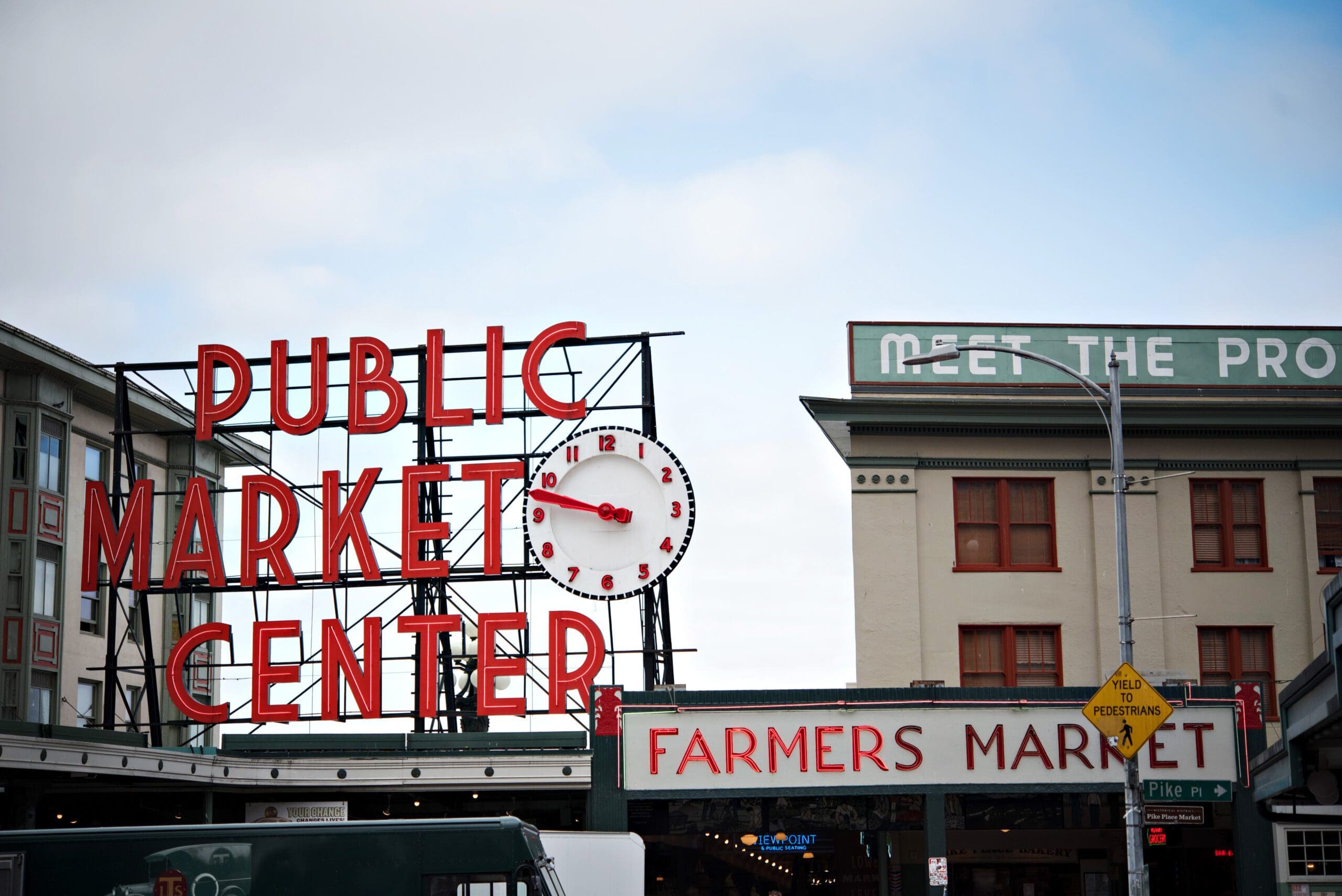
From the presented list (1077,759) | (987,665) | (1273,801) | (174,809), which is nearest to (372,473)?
(174,809)

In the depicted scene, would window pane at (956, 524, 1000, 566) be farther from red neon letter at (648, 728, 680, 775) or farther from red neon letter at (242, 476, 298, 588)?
red neon letter at (242, 476, 298, 588)

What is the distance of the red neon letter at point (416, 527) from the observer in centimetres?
3612

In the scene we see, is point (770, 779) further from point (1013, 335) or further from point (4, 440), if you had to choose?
point (4, 440)

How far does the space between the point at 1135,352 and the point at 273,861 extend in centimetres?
2306

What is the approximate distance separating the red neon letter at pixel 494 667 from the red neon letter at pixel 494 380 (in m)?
4.95

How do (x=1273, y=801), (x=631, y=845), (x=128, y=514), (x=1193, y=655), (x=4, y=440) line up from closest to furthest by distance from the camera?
(x=631, y=845)
(x=1273, y=801)
(x=1193, y=655)
(x=128, y=514)
(x=4, y=440)

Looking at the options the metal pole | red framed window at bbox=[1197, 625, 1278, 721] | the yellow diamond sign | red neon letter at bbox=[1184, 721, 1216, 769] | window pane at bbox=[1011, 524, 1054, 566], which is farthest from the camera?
window pane at bbox=[1011, 524, 1054, 566]

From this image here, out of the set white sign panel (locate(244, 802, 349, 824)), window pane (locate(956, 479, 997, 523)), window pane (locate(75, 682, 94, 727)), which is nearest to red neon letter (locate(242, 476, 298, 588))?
white sign panel (locate(244, 802, 349, 824))

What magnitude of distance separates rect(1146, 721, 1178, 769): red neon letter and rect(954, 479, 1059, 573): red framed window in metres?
4.60

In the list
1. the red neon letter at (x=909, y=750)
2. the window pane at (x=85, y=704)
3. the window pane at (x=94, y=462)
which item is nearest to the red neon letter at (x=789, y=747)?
the red neon letter at (x=909, y=750)

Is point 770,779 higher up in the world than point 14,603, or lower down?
lower down

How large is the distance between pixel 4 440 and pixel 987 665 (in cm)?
2589

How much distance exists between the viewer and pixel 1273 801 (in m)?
30.0

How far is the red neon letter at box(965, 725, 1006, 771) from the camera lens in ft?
99.9
